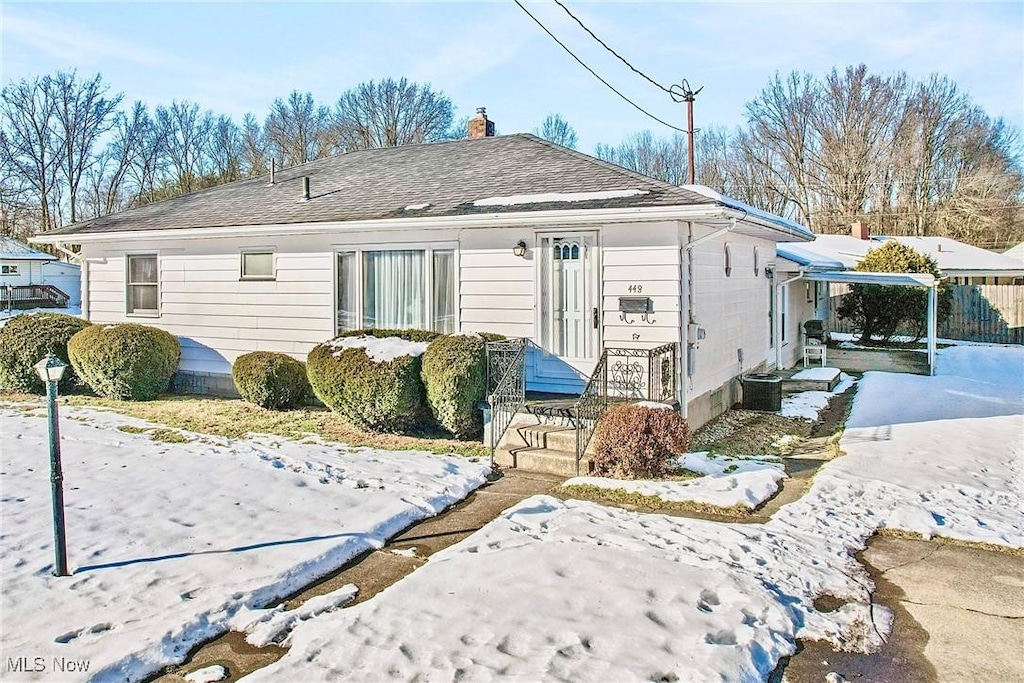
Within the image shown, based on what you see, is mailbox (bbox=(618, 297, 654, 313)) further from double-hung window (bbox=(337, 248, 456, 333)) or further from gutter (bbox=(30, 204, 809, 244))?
double-hung window (bbox=(337, 248, 456, 333))

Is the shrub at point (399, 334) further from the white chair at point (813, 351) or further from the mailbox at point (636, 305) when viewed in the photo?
the white chair at point (813, 351)

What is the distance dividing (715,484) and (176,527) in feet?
16.8

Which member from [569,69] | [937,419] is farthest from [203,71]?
[937,419]

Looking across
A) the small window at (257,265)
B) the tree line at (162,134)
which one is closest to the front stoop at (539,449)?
the small window at (257,265)

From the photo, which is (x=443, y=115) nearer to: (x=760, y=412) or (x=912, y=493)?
(x=760, y=412)

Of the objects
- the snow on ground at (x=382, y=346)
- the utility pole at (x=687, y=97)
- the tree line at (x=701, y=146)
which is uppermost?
the tree line at (x=701, y=146)

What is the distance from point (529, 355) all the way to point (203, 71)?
783 cm

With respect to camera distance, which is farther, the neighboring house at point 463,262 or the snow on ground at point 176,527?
the neighboring house at point 463,262

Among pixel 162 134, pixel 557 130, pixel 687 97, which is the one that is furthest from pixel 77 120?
pixel 687 97

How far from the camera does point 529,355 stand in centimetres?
1026

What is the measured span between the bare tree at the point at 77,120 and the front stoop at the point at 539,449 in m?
47.6

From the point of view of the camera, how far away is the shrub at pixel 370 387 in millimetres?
9562

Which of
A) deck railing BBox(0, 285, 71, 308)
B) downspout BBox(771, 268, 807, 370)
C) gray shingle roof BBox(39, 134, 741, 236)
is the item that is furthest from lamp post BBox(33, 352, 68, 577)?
deck railing BBox(0, 285, 71, 308)

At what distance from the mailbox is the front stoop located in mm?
1866
